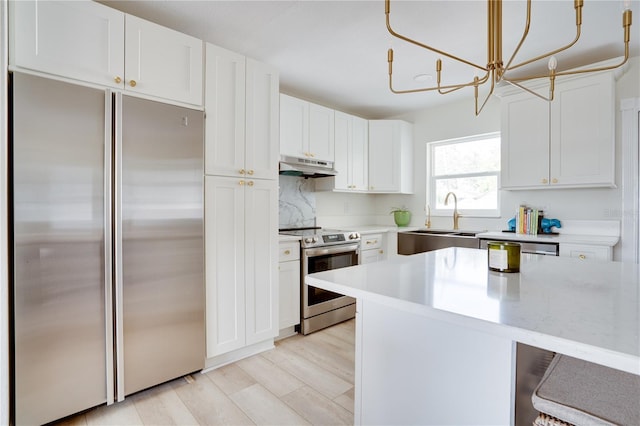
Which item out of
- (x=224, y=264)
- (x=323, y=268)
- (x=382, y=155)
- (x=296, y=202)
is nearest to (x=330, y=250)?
(x=323, y=268)

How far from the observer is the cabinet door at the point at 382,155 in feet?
13.1

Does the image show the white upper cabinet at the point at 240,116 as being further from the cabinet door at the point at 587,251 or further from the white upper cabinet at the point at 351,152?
the cabinet door at the point at 587,251

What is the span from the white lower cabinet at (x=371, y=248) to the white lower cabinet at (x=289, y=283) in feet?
2.94

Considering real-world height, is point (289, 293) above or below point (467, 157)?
below

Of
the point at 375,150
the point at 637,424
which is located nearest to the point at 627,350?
the point at 637,424

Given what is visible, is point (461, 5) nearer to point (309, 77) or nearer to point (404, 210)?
point (309, 77)

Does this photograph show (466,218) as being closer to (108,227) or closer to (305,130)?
(305,130)

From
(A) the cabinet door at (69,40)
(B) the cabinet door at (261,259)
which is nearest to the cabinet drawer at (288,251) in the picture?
(B) the cabinet door at (261,259)

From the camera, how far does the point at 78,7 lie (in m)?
1.67

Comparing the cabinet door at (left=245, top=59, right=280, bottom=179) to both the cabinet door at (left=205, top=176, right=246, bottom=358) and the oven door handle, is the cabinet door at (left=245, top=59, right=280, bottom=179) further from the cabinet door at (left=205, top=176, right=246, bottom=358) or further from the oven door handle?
the oven door handle

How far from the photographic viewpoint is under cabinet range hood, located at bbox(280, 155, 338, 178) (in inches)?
117

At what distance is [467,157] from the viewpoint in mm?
3816

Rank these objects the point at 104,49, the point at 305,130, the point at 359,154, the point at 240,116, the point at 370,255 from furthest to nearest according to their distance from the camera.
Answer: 1. the point at 359,154
2. the point at 370,255
3. the point at 305,130
4. the point at 240,116
5. the point at 104,49

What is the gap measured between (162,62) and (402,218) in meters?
3.19
